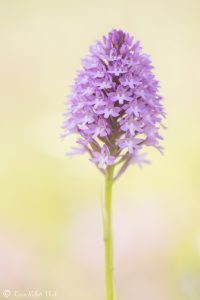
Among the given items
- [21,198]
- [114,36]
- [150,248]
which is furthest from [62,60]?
[114,36]

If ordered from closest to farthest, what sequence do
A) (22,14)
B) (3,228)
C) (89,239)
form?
(89,239) → (3,228) → (22,14)

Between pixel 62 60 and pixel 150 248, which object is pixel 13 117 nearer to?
pixel 62 60

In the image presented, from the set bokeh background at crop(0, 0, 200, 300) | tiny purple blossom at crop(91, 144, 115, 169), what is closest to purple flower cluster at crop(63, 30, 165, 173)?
tiny purple blossom at crop(91, 144, 115, 169)

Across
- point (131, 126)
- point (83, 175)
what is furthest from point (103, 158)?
point (83, 175)

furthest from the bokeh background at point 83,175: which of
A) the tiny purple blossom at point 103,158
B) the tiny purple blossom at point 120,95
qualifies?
the tiny purple blossom at point 120,95

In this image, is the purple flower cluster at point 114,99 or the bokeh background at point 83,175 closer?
the purple flower cluster at point 114,99

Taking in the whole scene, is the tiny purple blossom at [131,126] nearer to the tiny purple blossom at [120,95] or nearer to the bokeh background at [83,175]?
the tiny purple blossom at [120,95]
